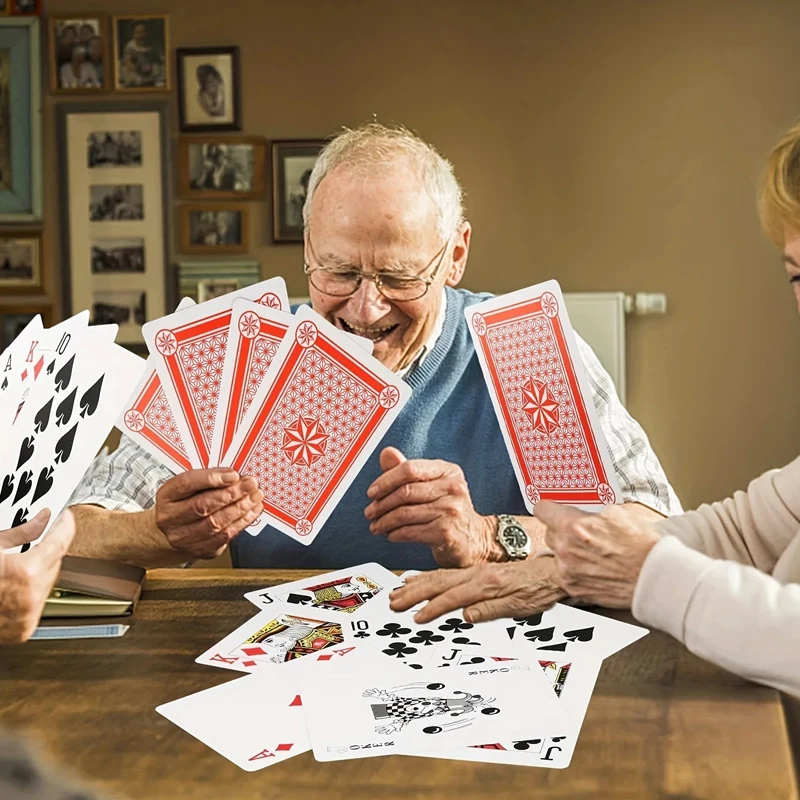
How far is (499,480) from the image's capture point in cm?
236

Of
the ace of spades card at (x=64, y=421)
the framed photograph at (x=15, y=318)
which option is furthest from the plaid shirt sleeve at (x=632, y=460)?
the framed photograph at (x=15, y=318)

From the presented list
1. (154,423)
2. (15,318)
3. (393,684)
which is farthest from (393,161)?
(15,318)

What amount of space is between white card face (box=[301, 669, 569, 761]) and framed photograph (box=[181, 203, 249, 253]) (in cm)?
324

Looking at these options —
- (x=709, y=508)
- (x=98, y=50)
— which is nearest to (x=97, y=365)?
(x=709, y=508)

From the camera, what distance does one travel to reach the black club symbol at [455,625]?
63.7 inches

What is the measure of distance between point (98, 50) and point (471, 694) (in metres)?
3.91

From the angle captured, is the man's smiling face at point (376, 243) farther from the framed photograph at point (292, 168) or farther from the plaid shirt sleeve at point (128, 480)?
the framed photograph at point (292, 168)

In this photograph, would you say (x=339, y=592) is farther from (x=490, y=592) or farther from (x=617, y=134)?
(x=617, y=134)

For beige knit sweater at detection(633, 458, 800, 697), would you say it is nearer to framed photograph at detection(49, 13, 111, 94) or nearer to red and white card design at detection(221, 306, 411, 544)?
red and white card design at detection(221, 306, 411, 544)

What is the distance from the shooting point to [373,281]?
235 centimetres

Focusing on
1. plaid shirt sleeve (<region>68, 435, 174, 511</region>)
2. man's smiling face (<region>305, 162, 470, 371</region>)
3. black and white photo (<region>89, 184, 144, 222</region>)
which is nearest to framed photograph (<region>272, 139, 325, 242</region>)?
black and white photo (<region>89, 184, 144, 222</region>)

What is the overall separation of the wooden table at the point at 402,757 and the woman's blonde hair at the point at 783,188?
65 centimetres

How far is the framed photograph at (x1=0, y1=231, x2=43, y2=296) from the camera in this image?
14.9ft

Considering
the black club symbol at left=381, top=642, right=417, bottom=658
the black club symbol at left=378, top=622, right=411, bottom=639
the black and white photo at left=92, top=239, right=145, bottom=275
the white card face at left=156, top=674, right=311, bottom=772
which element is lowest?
the white card face at left=156, top=674, right=311, bottom=772
